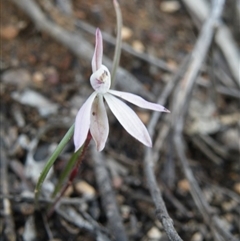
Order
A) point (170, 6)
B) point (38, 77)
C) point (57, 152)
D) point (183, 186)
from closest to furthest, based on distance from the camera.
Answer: point (57, 152) < point (183, 186) < point (38, 77) < point (170, 6)

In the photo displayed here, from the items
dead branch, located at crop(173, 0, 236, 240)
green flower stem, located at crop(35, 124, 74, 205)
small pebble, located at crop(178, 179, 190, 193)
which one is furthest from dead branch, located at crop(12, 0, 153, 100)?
green flower stem, located at crop(35, 124, 74, 205)

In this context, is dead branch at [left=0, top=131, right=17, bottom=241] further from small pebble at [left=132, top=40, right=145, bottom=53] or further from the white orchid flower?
small pebble at [left=132, top=40, right=145, bottom=53]

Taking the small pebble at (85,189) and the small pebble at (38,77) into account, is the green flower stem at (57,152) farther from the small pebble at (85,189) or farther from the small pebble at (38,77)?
the small pebble at (38,77)

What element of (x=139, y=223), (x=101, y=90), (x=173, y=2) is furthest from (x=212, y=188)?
(x=173, y=2)

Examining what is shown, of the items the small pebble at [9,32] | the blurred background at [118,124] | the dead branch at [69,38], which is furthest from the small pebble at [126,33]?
the small pebble at [9,32]

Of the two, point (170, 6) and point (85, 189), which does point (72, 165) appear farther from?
point (170, 6)

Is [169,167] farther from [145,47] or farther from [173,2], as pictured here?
[173,2]

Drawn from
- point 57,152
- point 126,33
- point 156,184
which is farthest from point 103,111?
point 126,33
